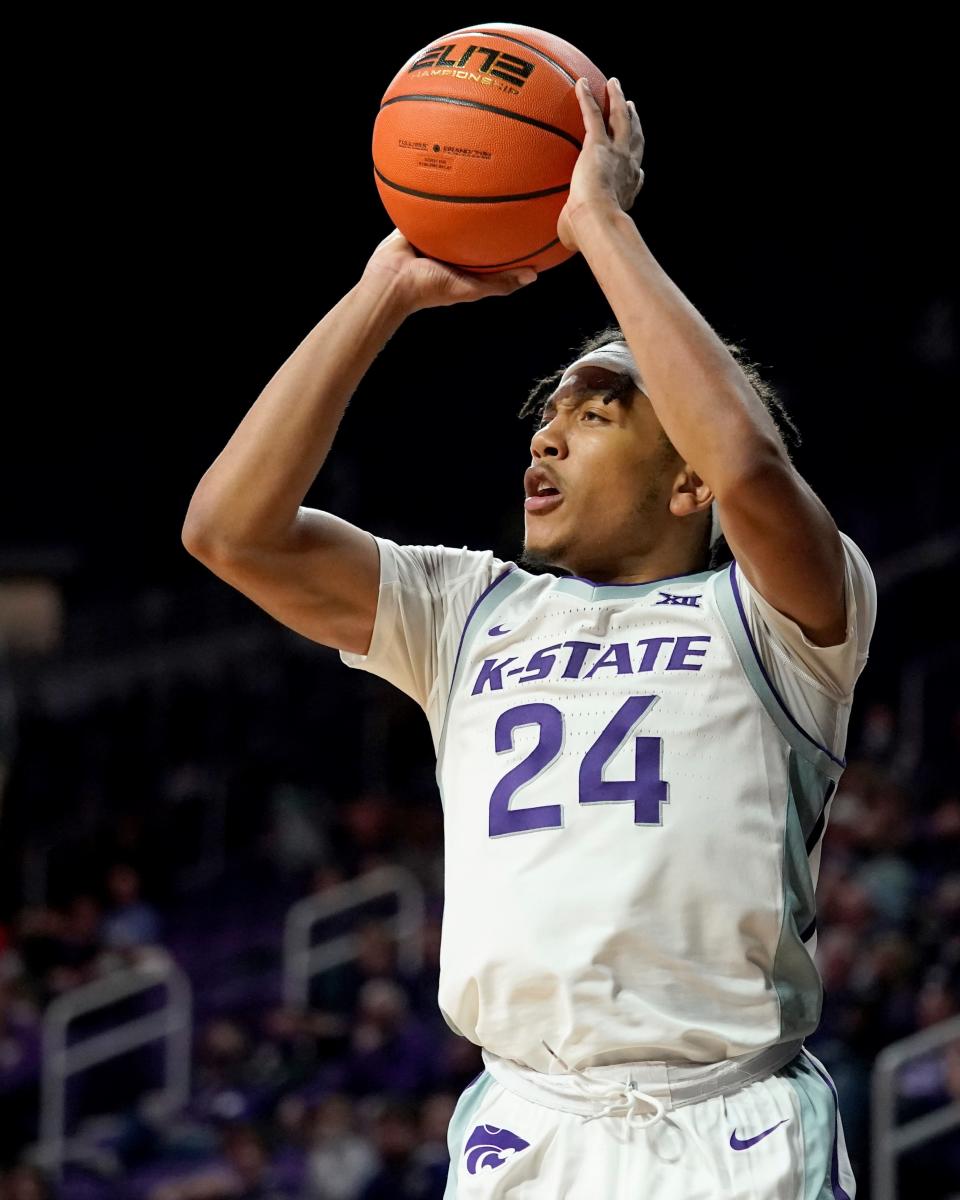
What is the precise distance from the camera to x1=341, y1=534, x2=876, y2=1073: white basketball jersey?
8.04ft

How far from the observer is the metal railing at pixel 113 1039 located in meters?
8.52

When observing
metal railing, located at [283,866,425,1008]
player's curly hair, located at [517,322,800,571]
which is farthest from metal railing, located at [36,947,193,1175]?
player's curly hair, located at [517,322,800,571]

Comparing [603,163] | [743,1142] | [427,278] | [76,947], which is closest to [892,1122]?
[743,1142]

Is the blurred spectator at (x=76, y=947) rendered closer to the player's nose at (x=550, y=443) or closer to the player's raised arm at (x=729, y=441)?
the player's nose at (x=550, y=443)

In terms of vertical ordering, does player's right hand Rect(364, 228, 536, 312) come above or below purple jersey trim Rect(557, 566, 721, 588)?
above

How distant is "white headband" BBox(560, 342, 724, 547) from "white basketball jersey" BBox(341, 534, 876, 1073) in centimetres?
23

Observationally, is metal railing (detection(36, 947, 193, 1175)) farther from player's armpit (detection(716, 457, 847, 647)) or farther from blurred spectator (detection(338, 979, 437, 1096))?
player's armpit (detection(716, 457, 847, 647))

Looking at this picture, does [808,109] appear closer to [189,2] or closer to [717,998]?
[189,2]

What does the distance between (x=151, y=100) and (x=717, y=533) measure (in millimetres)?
12247

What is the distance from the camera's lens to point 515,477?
1573 centimetres

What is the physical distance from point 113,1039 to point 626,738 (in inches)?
270

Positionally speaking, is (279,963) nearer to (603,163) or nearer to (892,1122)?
(892,1122)

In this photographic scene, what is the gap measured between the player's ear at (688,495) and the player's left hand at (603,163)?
437 mm

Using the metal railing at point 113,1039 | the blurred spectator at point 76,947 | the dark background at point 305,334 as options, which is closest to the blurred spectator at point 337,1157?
the metal railing at point 113,1039
